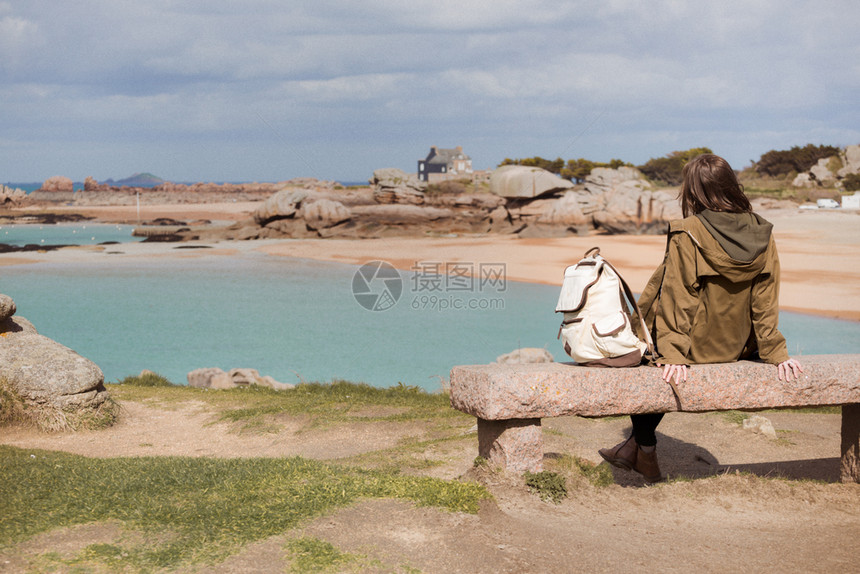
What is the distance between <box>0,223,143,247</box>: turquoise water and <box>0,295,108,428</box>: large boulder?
34.1 metres

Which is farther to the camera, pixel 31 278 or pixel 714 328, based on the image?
pixel 31 278

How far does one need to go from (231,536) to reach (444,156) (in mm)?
96205

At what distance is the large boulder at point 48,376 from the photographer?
25.0 ft

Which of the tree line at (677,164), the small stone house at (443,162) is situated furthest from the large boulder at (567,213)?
the small stone house at (443,162)

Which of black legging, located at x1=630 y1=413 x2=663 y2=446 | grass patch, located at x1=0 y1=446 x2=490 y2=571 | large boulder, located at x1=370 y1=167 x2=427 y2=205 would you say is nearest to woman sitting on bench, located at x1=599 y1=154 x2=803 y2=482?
black legging, located at x1=630 y1=413 x2=663 y2=446

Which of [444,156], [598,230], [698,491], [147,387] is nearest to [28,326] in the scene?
[147,387]

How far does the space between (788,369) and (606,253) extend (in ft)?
82.9

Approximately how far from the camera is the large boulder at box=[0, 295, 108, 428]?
7613mm

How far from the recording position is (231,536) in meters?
3.54

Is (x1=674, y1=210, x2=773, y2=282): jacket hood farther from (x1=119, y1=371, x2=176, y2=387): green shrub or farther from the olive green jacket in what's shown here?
(x1=119, y1=371, x2=176, y2=387): green shrub

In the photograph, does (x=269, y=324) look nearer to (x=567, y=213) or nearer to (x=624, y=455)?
(x=624, y=455)

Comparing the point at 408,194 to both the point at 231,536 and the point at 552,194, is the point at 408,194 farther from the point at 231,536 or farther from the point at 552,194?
the point at 231,536

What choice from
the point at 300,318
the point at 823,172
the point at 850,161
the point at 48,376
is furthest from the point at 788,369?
the point at 850,161

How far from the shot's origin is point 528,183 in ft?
127
